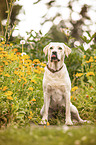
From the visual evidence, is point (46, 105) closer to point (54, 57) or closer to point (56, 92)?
point (56, 92)

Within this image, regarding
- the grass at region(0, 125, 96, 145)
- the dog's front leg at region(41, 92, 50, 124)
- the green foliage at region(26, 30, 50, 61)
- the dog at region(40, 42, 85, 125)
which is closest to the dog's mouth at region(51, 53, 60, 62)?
the dog at region(40, 42, 85, 125)

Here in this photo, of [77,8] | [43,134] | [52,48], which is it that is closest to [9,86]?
[52,48]

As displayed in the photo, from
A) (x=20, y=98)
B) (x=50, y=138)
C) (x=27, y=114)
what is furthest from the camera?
(x=20, y=98)

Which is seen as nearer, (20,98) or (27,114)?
(27,114)

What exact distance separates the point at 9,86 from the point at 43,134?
77.5 inches

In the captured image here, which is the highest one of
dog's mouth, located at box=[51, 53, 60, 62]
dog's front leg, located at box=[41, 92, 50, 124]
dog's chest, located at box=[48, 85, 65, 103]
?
dog's mouth, located at box=[51, 53, 60, 62]

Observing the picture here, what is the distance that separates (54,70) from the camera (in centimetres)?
351

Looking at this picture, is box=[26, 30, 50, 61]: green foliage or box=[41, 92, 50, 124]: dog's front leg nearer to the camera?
box=[41, 92, 50, 124]: dog's front leg

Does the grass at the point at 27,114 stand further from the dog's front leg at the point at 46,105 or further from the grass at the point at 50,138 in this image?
the dog's front leg at the point at 46,105

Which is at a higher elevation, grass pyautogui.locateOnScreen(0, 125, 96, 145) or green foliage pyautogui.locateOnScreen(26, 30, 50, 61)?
green foliage pyautogui.locateOnScreen(26, 30, 50, 61)

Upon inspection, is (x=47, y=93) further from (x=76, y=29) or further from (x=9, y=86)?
(x=76, y=29)

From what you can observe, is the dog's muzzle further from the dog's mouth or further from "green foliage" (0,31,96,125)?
"green foliage" (0,31,96,125)

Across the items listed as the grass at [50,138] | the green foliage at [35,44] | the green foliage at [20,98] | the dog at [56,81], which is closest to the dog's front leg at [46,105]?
the dog at [56,81]

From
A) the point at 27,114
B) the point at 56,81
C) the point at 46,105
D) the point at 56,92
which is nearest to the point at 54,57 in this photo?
the point at 56,81
